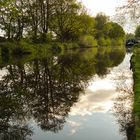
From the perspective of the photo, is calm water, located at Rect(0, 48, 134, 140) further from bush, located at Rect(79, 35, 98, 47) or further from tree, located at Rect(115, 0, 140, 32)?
bush, located at Rect(79, 35, 98, 47)

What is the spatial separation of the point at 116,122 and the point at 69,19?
63033mm


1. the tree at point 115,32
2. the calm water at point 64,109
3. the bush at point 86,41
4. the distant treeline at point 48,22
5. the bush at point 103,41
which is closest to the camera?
the calm water at point 64,109

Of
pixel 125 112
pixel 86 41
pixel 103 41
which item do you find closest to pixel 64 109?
pixel 125 112

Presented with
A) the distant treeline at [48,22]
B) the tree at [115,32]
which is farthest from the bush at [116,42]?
the distant treeline at [48,22]

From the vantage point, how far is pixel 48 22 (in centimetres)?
7062

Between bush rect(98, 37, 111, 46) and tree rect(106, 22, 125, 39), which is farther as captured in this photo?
tree rect(106, 22, 125, 39)

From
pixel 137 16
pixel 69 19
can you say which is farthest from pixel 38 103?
pixel 69 19

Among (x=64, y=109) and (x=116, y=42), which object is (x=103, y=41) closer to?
(x=116, y=42)

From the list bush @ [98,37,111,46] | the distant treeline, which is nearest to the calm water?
the distant treeline

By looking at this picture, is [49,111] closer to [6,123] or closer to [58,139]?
[6,123]

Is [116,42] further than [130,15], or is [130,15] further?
[116,42]

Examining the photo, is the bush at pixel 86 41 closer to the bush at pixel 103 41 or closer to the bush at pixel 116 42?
the bush at pixel 103 41

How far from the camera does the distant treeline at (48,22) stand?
61.0m

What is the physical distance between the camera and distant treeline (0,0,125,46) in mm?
60969
